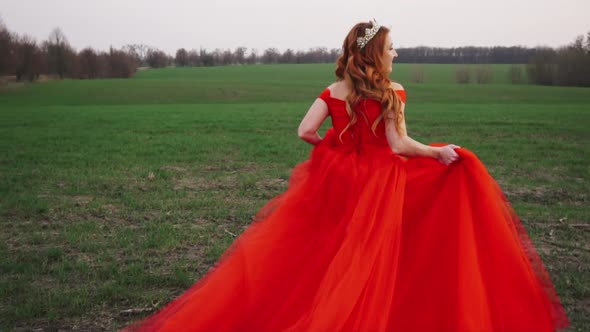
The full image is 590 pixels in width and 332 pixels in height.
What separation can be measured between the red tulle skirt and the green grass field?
1277 millimetres

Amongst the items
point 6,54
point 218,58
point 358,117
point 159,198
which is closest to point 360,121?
point 358,117

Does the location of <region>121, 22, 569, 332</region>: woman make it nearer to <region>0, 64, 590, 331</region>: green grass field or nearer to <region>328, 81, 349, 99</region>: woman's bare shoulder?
<region>328, 81, 349, 99</region>: woman's bare shoulder

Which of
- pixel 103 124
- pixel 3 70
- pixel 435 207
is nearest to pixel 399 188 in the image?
pixel 435 207

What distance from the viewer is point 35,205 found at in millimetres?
8562

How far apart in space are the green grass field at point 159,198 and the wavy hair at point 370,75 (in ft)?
8.45

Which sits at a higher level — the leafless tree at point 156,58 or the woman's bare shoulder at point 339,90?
the leafless tree at point 156,58

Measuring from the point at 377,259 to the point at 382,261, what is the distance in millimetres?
39

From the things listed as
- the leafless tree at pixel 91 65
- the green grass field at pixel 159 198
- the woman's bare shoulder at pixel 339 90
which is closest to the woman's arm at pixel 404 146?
the woman's bare shoulder at pixel 339 90

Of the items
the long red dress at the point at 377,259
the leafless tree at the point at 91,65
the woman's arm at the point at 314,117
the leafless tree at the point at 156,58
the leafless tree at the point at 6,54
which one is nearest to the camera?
the long red dress at the point at 377,259

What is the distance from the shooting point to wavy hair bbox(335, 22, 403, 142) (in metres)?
4.05

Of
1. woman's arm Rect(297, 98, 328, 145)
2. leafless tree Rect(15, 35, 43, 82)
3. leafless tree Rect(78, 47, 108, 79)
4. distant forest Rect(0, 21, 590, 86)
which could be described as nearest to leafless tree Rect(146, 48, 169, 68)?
distant forest Rect(0, 21, 590, 86)

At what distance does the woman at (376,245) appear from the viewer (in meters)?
3.77

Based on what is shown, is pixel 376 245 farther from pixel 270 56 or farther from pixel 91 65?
pixel 270 56

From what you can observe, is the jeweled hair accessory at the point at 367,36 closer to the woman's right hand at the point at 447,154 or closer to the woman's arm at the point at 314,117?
the woman's arm at the point at 314,117
